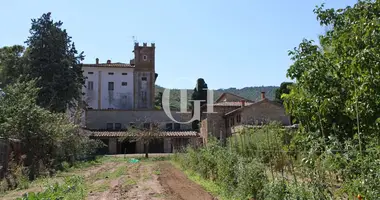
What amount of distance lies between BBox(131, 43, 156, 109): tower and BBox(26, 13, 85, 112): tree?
29824 mm

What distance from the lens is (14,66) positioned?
39312 millimetres

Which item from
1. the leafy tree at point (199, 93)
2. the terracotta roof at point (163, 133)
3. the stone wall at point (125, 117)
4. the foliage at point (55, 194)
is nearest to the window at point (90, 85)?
the stone wall at point (125, 117)

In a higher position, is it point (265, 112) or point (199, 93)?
point (199, 93)

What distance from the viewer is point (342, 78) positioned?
6660 mm

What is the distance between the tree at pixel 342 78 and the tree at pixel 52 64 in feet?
98.8

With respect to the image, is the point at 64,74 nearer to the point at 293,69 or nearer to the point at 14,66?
the point at 14,66

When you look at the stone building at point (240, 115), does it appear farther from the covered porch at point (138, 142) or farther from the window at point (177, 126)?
the window at point (177, 126)

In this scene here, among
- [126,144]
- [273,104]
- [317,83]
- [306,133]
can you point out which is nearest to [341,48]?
[317,83]

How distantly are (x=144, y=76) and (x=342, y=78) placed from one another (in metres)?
63.7

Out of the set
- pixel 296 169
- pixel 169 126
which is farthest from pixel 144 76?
pixel 296 169

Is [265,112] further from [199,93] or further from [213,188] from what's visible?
[213,188]

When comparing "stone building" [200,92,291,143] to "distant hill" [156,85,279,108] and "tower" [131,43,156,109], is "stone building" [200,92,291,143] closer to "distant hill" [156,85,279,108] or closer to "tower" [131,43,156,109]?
"distant hill" [156,85,279,108]

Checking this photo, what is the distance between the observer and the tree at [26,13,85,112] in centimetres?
3578

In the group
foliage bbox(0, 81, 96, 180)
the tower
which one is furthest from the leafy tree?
foliage bbox(0, 81, 96, 180)
